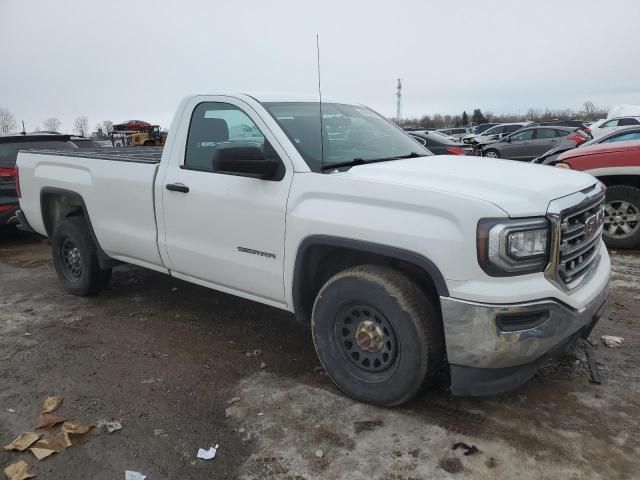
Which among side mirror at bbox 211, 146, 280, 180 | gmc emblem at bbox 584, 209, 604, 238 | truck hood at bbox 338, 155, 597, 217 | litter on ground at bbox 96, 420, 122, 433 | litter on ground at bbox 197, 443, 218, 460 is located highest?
side mirror at bbox 211, 146, 280, 180

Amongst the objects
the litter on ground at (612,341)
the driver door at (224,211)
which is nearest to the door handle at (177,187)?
the driver door at (224,211)

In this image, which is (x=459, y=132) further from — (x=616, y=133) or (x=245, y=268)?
(x=245, y=268)

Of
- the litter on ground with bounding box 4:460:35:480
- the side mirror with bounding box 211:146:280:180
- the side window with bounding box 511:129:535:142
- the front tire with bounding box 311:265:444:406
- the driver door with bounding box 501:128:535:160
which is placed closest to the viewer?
the litter on ground with bounding box 4:460:35:480

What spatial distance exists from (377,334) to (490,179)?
3.57 feet

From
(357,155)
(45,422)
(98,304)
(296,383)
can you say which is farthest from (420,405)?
(98,304)

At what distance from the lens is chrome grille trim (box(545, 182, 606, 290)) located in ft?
9.11

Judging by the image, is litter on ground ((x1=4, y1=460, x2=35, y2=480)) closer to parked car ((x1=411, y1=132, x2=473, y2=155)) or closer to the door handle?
the door handle

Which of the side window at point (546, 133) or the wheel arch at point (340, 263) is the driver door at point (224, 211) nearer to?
the wheel arch at point (340, 263)

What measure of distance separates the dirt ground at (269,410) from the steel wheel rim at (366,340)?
277 mm

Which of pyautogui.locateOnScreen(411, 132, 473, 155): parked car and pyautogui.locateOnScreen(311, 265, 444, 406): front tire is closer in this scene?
pyautogui.locateOnScreen(311, 265, 444, 406): front tire

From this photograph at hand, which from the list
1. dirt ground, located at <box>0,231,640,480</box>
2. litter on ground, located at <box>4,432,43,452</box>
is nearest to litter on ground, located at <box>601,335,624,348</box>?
dirt ground, located at <box>0,231,640,480</box>

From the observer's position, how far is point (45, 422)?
326 centimetres

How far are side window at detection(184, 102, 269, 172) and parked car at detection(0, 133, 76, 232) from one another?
→ 4742 mm

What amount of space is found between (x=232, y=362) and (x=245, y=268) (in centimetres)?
78
